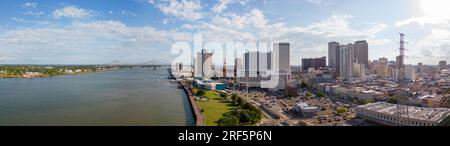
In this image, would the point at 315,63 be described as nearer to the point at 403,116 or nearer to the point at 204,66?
the point at 204,66

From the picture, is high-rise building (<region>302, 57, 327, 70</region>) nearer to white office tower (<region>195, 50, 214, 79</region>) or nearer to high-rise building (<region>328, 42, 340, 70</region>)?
high-rise building (<region>328, 42, 340, 70</region>)

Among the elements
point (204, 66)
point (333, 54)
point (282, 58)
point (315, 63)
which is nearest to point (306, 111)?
point (282, 58)

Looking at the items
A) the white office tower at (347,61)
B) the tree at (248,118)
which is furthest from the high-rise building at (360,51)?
the tree at (248,118)

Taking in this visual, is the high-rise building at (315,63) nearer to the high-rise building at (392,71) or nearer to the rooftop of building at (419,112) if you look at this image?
the high-rise building at (392,71)

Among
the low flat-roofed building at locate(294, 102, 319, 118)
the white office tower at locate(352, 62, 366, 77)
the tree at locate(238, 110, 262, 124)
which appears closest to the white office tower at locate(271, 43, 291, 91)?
the white office tower at locate(352, 62, 366, 77)

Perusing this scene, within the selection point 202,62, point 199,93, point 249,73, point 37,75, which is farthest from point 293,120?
point 37,75
